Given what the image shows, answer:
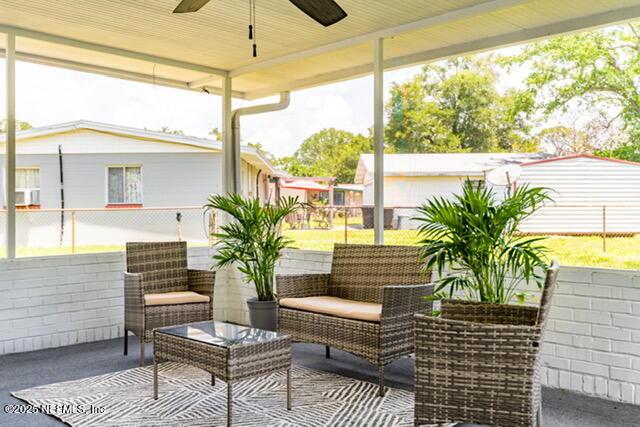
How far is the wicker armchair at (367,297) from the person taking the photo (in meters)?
3.56

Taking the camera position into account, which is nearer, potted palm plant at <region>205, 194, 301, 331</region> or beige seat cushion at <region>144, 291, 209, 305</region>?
beige seat cushion at <region>144, 291, 209, 305</region>

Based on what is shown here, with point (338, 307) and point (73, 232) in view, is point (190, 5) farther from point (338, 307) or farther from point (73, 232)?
point (73, 232)

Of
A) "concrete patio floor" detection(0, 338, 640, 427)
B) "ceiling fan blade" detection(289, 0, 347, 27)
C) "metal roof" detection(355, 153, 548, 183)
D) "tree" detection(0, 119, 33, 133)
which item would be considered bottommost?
"concrete patio floor" detection(0, 338, 640, 427)

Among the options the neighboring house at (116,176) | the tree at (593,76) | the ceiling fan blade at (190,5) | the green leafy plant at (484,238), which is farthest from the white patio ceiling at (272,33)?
the green leafy plant at (484,238)

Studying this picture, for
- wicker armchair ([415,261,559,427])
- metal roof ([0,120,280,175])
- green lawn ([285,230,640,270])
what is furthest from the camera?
metal roof ([0,120,280,175])

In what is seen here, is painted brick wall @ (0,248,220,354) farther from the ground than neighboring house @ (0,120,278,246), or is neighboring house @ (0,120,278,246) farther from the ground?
neighboring house @ (0,120,278,246)

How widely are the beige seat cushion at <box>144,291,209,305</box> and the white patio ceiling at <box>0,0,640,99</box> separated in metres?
2.25

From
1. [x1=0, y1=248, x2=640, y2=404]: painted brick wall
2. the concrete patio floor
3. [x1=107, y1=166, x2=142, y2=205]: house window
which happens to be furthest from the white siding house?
[x1=107, y1=166, x2=142, y2=205]: house window

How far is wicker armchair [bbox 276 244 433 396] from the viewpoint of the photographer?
356 centimetres

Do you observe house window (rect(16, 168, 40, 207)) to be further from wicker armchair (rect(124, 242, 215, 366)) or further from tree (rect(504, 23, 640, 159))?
tree (rect(504, 23, 640, 159))

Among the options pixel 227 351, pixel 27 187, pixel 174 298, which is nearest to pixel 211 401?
pixel 227 351

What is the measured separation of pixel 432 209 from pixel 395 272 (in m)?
1.16

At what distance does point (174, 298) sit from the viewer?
451cm

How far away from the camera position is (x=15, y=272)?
4625mm
